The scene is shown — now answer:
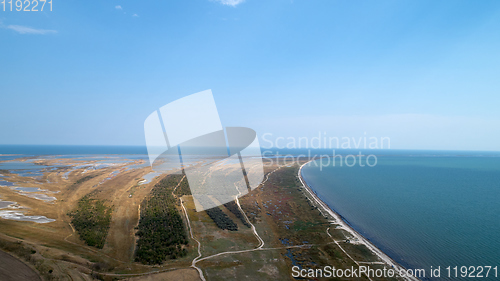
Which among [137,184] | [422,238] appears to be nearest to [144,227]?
[137,184]

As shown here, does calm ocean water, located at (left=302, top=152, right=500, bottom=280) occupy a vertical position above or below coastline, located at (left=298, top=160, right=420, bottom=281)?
below

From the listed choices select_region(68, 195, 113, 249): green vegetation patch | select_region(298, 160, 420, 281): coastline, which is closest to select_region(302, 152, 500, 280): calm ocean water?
select_region(298, 160, 420, 281): coastline

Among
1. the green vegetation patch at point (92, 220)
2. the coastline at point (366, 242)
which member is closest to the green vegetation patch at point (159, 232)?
the green vegetation patch at point (92, 220)

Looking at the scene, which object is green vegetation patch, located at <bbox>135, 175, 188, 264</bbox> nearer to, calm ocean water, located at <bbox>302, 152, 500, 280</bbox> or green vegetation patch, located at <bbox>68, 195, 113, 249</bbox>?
green vegetation patch, located at <bbox>68, 195, 113, 249</bbox>

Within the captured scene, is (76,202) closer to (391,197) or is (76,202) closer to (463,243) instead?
(463,243)

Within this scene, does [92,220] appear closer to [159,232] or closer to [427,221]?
[159,232]

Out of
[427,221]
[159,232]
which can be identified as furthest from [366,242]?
[159,232]
